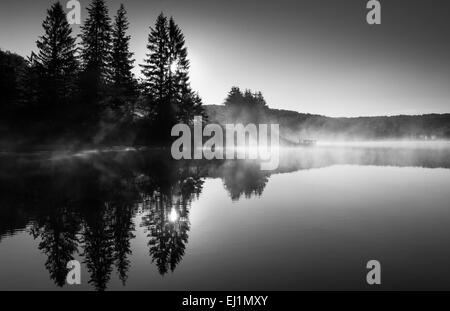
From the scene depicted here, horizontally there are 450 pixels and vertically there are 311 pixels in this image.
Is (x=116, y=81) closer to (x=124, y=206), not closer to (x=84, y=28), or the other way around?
(x=84, y=28)

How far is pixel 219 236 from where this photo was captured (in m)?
9.62

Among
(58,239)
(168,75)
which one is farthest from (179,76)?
(58,239)

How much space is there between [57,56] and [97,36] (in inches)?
339

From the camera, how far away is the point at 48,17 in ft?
149

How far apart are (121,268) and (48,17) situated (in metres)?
50.3

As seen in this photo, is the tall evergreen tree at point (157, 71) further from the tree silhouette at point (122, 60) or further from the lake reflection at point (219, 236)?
the lake reflection at point (219, 236)

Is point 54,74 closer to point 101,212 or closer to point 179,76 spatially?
point 179,76

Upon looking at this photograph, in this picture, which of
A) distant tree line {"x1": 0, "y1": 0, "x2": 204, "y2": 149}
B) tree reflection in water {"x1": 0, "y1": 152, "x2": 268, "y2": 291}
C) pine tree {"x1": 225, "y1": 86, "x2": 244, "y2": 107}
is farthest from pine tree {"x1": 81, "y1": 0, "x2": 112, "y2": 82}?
pine tree {"x1": 225, "y1": 86, "x2": 244, "y2": 107}

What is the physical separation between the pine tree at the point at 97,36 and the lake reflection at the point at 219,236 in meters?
37.4

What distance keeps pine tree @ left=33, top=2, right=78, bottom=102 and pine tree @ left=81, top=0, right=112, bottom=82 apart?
3.56 metres

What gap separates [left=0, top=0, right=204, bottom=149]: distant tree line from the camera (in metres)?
43.0

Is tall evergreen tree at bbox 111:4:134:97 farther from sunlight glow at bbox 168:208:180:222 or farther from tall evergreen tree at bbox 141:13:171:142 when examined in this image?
sunlight glow at bbox 168:208:180:222
